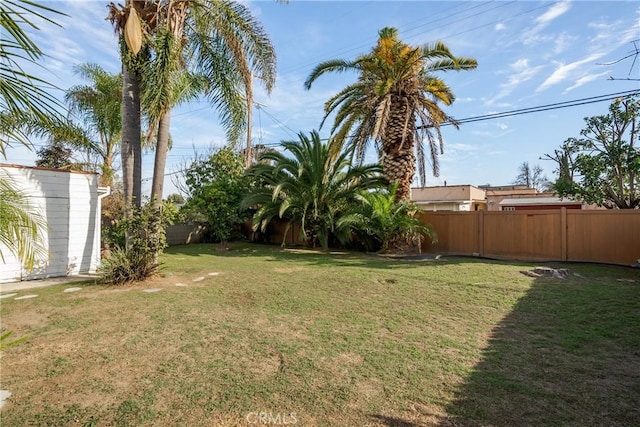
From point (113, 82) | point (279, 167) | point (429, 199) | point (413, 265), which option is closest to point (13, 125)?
point (413, 265)

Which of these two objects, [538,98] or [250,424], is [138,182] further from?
[538,98]

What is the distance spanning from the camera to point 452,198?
26297mm

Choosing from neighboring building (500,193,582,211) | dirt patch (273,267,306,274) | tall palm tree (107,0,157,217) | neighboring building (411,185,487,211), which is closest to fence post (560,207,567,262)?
dirt patch (273,267,306,274)

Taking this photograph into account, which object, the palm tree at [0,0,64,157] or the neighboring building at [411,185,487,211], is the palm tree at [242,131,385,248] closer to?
the palm tree at [0,0,64,157]

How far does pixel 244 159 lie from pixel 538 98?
12.7 meters

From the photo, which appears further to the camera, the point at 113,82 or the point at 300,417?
the point at 113,82

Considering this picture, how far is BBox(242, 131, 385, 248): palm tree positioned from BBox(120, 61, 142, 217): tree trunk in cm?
518

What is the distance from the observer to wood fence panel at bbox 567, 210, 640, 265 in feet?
29.7

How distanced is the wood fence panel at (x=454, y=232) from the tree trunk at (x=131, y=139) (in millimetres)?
8767

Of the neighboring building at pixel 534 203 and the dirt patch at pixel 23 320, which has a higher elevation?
the neighboring building at pixel 534 203

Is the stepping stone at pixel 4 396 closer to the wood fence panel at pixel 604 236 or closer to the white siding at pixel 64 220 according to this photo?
the white siding at pixel 64 220

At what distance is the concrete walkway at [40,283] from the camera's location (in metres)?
6.81

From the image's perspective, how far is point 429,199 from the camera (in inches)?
1096

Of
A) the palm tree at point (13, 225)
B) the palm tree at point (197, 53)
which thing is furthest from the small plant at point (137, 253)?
the palm tree at point (13, 225)
